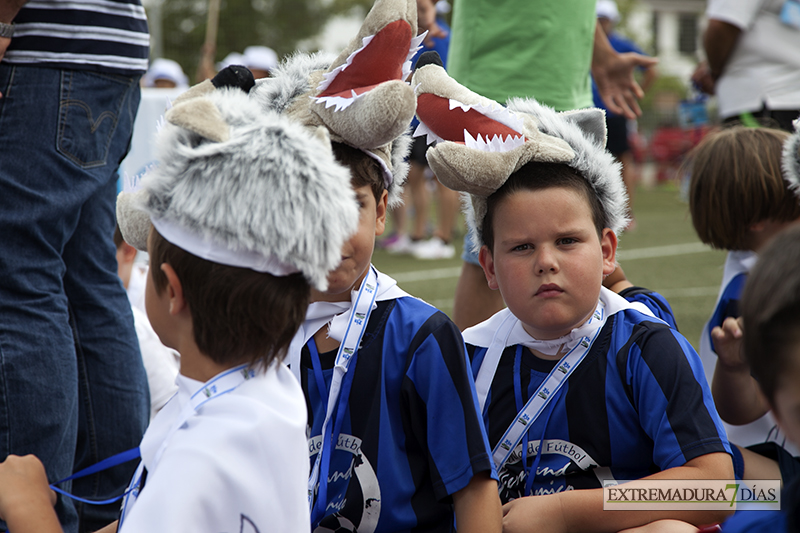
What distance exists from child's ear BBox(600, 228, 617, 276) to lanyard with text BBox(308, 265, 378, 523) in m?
0.71

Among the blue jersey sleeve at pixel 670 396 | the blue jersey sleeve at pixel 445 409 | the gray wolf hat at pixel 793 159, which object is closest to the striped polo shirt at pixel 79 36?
the blue jersey sleeve at pixel 445 409

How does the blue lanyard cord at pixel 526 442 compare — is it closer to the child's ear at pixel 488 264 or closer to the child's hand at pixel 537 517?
the child's hand at pixel 537 517

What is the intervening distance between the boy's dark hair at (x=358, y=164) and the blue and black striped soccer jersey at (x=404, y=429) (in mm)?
344

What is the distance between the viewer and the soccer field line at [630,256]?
720cm

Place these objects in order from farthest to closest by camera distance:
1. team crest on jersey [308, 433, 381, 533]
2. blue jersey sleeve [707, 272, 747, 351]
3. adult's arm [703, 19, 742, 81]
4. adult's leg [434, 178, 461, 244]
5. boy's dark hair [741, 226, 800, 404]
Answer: adult's leg [434, 178, 461, 244]
adult's arm [703, 19, 742, 81]
blue jersey sleeve [707, 272, 747, 351]
team crest on jersey [308, 433, 381, 533]
boy's dark hair [741, 226, 800, 404]

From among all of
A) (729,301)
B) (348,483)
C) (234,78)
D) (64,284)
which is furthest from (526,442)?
(64,284)

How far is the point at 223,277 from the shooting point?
1.40 metres

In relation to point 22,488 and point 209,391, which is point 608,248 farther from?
point 22,488

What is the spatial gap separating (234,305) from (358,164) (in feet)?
2.11

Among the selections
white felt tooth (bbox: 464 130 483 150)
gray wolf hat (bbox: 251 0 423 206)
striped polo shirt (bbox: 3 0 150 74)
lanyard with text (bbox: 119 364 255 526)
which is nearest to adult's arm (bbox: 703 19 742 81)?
white felt tooth (bbox: 464 130 483 150)

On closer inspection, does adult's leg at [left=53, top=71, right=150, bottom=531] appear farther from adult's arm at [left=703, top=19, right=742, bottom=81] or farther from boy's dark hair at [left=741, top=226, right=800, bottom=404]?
adult's arm at [left=703, top=19, right=742, bottom=81]

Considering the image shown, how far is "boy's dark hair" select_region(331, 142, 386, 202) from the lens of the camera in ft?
6.31

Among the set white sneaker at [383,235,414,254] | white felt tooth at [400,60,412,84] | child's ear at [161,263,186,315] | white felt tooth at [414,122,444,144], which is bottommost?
white sneaker at [383,235,414,254]

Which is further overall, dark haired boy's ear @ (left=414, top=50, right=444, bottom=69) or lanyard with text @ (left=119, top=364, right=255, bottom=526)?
dark haired boy's ear @ (left=414, top=50, right=444, bottom=69)
